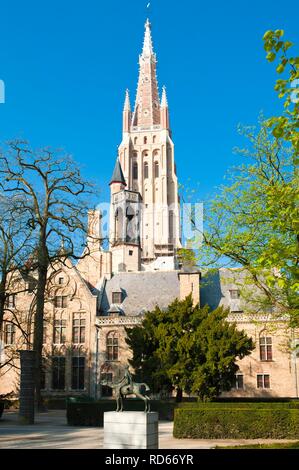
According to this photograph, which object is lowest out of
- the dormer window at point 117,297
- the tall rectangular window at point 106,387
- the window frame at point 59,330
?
the tall rectangular window at point 106,387

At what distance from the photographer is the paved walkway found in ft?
59.8

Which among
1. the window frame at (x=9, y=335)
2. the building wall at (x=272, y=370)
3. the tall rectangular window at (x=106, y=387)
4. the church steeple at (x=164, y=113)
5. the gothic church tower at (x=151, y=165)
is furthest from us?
the church steeple at (x=164, y=113)

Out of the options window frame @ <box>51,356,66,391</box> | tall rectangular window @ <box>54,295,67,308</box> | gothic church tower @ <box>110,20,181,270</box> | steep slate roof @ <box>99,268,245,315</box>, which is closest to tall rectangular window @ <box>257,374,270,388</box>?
steep slate roof @ <box>99,268,245,315</box>

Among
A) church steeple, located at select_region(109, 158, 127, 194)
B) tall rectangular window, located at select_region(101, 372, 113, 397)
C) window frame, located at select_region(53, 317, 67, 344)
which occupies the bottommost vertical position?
tall rectangular window, located at select_region(101, 372, 113, 397)

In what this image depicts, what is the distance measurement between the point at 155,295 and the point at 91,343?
23.8 ft

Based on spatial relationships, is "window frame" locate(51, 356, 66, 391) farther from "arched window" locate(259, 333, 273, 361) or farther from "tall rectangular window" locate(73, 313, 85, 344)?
"arched window" locate(259, 333, 273, 361)

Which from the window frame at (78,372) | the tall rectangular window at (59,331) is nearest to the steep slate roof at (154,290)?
the tall rectangular window at (59,331)

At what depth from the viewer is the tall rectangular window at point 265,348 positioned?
42781 millimetres

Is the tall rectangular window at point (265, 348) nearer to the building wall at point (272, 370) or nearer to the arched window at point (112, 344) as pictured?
the building wall at point (272, 370)

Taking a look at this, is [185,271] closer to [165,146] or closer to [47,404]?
[47,404]

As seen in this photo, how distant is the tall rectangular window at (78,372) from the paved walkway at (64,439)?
19.1 metres

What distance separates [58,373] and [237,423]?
27.7 meters

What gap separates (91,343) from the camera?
46.1 m

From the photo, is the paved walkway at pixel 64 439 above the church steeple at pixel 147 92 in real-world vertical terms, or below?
below
